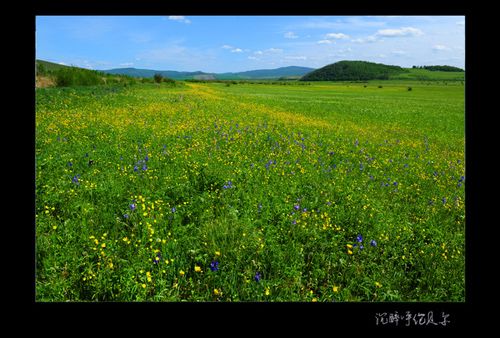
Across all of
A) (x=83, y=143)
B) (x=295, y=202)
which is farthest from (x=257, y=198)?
(x=83, y=143)

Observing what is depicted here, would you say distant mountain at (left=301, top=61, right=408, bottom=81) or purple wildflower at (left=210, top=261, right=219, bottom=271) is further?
distant mountain at (left=301, top=61, right=408, bottom=81)

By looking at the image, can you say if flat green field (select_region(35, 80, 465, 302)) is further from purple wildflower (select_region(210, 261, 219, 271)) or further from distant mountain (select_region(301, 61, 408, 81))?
distant mountain (select_region(301, 61, 408, 81))

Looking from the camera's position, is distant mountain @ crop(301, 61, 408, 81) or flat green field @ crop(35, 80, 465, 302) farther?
distant mountain @ crop(301, 61, 408, 81)

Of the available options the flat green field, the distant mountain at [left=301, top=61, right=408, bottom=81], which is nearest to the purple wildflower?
the flat green field

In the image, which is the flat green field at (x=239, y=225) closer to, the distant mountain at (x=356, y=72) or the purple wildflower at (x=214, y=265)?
the purple wildflower at (x=214, y=265)

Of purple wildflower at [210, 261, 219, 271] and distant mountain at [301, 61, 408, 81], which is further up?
distant mountain at [301, 61, 408, 81]

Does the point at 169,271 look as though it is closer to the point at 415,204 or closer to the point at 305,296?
the point at 305,296

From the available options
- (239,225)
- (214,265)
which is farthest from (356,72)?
(214,265)

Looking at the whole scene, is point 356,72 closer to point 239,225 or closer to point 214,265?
point 239,225

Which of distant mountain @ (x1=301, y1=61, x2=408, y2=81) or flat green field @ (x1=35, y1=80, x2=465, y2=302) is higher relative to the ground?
distant mountain @ (x1=301, y1=61, x2=408, y2=81)

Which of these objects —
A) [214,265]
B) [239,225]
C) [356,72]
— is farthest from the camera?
→ [356,72]

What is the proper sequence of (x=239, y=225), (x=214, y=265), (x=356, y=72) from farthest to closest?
(x=356, y=72)
(x=239, y=225)
(x=214, y=265)

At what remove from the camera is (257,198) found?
4707 millimetres
